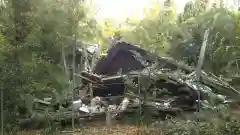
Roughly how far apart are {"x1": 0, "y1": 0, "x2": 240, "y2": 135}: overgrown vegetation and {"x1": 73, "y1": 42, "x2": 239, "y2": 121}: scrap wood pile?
39cm

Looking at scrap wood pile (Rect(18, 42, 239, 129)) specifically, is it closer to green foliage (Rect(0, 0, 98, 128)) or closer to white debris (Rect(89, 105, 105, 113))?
white debris (Rect(89, 105, 105, 113))

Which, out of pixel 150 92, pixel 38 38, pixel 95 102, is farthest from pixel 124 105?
pixel 38 38

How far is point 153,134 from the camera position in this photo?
7.14 meters

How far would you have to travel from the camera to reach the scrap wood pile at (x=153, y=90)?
8.68 meters

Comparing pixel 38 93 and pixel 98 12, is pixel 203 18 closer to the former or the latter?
pixel 98 12

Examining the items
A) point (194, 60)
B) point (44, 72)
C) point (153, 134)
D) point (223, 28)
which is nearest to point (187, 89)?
point (194, 60)

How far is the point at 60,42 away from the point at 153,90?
2587 mm

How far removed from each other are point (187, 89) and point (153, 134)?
2.60m

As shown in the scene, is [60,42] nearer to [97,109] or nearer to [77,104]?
[77,104]

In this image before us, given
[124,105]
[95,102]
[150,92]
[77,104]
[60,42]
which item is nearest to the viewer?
[150,92]

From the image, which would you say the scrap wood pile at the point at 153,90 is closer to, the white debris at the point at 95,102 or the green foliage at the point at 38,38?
the white debris at the point at 95,102

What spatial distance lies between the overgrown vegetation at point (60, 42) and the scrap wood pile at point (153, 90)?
39cm

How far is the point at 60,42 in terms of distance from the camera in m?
9.26

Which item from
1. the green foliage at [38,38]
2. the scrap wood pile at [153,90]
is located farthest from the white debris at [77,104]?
the green foliage at [38,38]
